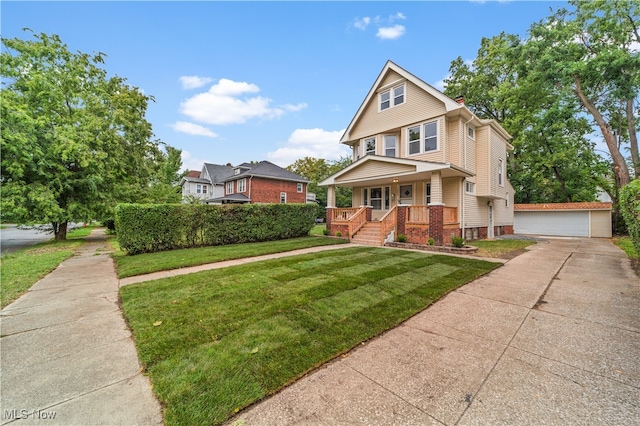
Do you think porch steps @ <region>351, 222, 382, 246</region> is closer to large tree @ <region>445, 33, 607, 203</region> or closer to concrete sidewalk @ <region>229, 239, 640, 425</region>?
concrete sidewalk @ <region>229, 239, 640, 425</region>

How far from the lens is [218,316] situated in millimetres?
3666

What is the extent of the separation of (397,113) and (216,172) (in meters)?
A: 28.9

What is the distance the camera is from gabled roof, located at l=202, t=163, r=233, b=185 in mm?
35250

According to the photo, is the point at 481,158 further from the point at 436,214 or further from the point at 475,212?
the point at 436,214

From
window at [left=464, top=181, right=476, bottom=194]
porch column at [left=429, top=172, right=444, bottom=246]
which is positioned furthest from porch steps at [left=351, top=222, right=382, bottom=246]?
window at [left=464, top=181, right=476, bottom=194]

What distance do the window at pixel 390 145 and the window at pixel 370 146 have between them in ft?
2.53

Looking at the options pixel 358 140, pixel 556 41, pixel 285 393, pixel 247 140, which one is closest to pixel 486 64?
pixel 556 41

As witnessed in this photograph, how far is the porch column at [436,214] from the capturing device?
10.6 metres

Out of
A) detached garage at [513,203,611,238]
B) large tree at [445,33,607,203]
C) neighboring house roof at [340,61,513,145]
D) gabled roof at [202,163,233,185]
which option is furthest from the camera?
gabled roof at [202,163,233,185]

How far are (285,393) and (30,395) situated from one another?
2178mm

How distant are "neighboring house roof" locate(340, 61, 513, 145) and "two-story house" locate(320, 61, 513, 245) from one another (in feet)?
0.15

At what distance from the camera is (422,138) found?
1344 cm

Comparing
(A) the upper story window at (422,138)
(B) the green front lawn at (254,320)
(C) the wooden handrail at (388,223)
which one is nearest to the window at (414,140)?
(A) the upper story window at (422,138)

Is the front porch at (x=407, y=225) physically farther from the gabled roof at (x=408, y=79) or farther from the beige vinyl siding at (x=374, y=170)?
the gabled roof at (x=408, y=79)
